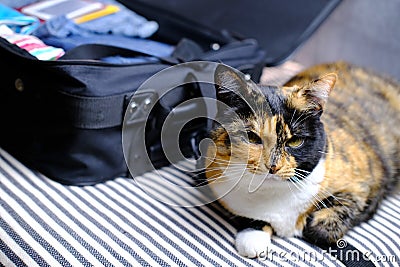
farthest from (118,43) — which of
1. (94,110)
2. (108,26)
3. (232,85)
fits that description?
(232,85)

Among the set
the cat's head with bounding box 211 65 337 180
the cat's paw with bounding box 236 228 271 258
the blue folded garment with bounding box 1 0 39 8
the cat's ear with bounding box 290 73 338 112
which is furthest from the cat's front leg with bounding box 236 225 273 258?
the blue folded garment with bounding box 1 0 39 8

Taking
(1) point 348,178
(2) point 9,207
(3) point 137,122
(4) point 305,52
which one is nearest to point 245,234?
(1) point 348,178

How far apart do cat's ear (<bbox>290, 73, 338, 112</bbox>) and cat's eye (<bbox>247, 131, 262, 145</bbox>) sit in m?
0.08

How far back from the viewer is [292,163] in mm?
816

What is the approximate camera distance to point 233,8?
65.4 inches

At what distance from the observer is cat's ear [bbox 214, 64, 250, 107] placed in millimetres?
825

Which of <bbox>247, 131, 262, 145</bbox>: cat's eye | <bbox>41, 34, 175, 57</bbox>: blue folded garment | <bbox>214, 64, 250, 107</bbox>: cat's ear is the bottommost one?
<bbox>247, 131, 262, 145</bbox>: cat's eye

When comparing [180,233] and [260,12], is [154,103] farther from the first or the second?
[260,12]

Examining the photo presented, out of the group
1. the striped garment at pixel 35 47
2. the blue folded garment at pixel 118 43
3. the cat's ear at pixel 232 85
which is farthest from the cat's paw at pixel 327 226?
the striped garment at pixel 35 47

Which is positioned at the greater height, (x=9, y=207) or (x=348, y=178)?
(x=348, y=178)

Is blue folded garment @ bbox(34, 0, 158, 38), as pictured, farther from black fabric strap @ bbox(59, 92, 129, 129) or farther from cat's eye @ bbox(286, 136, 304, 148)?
cat's eye @ bbox(286, 136, 304, 148)

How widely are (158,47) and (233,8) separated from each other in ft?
1.51

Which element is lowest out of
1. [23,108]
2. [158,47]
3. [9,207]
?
[9,207]

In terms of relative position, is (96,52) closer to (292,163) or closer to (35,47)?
(35,47)
